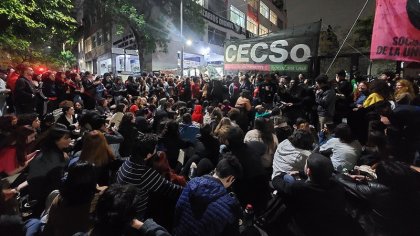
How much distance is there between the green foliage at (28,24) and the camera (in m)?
13.1

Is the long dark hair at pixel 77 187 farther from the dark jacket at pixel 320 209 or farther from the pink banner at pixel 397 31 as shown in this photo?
the pink banner at pixel 397 31

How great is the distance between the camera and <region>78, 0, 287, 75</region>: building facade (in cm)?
3192

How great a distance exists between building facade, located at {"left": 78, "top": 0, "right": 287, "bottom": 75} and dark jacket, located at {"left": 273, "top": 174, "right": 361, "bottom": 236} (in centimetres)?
2266

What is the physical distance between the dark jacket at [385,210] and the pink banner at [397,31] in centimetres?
438

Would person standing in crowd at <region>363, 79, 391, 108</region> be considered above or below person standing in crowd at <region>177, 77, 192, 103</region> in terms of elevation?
above

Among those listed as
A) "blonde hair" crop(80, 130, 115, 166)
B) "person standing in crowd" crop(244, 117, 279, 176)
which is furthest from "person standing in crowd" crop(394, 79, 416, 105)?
"blonde hair" crop(80, 130, 115, 166)

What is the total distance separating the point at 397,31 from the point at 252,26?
1923 inches

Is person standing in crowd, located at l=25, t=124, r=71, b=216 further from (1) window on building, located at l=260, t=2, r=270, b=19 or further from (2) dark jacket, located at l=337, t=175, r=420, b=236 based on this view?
(1) window on building, located at l=260, t=2, r=270, b=19

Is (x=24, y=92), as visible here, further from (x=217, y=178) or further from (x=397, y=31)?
(x=397, y=31)

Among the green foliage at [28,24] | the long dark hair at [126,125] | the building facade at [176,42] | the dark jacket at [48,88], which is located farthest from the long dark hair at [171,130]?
the building facade at [176,42]

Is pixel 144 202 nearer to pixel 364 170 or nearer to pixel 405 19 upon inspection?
pixel 364 170

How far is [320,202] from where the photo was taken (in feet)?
9.47

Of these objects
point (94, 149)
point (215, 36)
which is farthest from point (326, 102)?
point (215, 36)

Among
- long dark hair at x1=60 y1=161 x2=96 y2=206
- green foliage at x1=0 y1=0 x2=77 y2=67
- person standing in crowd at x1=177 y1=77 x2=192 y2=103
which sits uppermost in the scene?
green foliage at x1=0 y1=0 x2=77 y2=67
